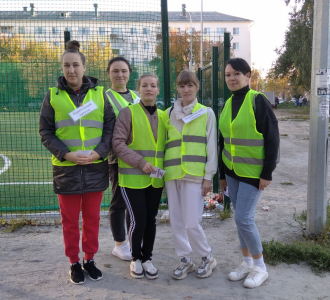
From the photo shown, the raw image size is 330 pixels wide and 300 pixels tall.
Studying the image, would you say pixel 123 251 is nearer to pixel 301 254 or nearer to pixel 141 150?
pixel 141 150

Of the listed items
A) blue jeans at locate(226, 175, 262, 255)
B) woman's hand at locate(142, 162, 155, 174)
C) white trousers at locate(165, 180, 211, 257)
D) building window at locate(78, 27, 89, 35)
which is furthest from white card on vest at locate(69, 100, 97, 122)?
building window at locate(78, 27, 89, 35)

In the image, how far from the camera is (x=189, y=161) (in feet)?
11.3

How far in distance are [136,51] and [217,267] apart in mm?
3204

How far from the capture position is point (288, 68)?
3594 cm

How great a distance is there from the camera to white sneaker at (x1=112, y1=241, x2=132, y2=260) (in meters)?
4.07

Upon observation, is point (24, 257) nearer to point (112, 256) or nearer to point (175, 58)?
point (112, 256)

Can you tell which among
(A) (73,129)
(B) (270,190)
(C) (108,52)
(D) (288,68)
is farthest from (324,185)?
(D) (288,68)

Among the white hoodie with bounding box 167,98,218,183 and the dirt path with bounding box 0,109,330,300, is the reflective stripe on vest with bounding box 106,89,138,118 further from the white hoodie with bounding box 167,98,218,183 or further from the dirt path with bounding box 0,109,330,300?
the dirt path with bounding box 0,109,330,300

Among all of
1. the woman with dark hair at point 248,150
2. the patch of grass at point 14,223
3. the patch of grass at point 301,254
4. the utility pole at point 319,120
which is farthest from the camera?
the patch of grass at point 14,223

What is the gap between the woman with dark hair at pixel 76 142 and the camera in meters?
3.34

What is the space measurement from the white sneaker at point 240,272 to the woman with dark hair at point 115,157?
118 centimetres

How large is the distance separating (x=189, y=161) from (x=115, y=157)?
0.88 metres

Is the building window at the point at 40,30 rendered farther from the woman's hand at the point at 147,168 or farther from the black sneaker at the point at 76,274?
the black sneaker at the point at 76,274

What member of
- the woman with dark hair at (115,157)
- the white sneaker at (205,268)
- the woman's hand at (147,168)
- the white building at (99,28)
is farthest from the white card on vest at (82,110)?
the white building at (99,28)
